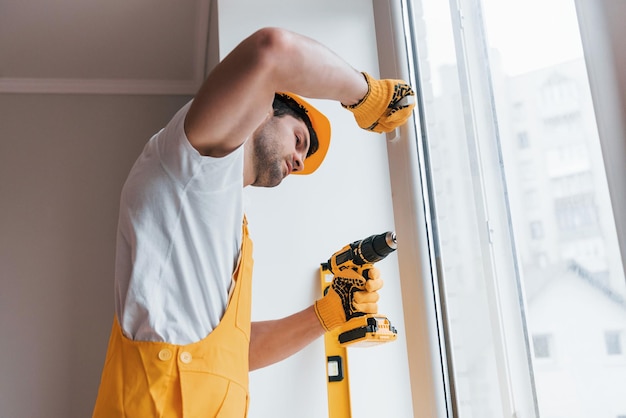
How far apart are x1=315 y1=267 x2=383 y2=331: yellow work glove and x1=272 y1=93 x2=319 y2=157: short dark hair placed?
0.38 metres

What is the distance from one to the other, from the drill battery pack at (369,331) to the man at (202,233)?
288 mm

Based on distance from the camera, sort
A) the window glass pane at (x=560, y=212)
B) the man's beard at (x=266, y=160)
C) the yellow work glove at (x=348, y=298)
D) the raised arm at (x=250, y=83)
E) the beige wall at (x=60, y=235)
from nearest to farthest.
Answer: the window glass pane at (x=560, y=212), the raised arm at (x=250, y=83), the man's beard at (x=266, y=160), the yellow work glove at (x=348, y=298), the beige wall at (x=60, y=235)

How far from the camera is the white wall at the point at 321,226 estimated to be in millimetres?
1669

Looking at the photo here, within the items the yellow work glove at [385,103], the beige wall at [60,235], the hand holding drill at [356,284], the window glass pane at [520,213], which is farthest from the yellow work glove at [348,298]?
the beige wall at [60,235]

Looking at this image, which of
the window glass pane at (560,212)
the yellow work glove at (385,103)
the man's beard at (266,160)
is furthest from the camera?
the man's beard at (266,160)

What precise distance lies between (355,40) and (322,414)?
1.21 meters

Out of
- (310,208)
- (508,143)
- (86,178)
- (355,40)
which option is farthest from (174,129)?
(86,178)

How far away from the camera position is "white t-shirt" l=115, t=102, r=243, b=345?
1152 millimetres

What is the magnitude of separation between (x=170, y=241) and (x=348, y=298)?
1.72 feet

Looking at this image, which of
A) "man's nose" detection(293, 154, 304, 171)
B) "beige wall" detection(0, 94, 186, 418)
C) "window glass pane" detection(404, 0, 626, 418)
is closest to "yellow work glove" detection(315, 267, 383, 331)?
"window glass pane" detection(404, 0, 626, 418)

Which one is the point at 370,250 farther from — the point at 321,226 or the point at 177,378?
the point at 177,378

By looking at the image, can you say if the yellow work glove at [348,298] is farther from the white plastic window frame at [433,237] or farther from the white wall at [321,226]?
the white wall at [321,226]

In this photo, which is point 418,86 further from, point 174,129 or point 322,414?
point 322,414

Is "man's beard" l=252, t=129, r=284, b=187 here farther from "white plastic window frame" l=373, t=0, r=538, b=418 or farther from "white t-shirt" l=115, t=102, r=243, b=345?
"white plastic window frame" l=373, t=0, r=538, b=418
